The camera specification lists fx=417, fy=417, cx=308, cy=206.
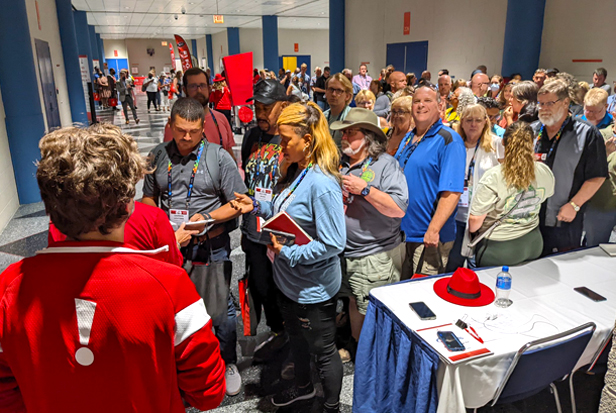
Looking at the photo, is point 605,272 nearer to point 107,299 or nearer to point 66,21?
point 107,299

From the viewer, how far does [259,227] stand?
1961 mm

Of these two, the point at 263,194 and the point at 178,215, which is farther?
the point at 263,194

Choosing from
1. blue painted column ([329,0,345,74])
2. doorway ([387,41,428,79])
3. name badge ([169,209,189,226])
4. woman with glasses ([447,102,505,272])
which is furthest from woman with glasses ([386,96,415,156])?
blue painted column ([329,0,345,74])

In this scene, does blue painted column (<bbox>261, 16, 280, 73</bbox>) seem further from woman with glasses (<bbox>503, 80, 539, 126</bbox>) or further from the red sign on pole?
woman with glasses (<bbox>503, 80, 539, 126</bbox>)

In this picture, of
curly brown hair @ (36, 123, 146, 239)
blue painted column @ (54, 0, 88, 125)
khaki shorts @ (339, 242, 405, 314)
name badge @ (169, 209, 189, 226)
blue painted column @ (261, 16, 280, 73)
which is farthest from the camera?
blue painted column @ (261, 16, 280, 73)

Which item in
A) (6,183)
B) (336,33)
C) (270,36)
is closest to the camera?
(6,183)

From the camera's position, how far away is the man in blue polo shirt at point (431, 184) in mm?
2348

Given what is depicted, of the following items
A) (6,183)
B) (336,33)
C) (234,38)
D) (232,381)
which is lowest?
(232,381)

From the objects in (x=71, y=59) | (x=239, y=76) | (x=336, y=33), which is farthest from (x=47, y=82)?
(x=336, y=33)

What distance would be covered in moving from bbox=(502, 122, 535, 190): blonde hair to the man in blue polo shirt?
0.28 meters

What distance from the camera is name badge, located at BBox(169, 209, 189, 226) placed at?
2.04 m

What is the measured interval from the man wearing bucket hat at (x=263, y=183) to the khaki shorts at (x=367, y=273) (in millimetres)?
435

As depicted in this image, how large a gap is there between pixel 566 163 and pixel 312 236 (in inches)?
71.8

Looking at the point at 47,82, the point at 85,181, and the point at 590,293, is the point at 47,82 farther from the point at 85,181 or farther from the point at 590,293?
the point at 590,293
